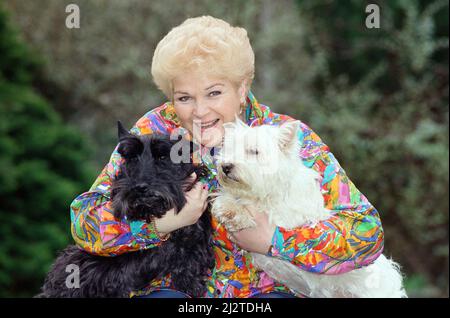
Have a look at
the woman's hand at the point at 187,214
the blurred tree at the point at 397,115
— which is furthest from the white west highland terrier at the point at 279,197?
the blurred tree at the point at 397,115

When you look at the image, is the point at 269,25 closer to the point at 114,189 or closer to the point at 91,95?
the point at 91,95

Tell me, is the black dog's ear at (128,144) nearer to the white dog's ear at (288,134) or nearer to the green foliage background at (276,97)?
the white dog's ear at (288,134)

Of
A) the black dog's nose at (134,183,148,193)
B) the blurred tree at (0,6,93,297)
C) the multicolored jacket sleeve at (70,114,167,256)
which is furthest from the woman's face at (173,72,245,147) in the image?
the blurred tree at (0,6,93,297)

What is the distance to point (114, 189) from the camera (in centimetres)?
315

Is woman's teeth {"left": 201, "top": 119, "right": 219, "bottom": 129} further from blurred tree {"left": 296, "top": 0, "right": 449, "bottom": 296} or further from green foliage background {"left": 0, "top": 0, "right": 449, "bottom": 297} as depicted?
blurred tree {"left": 296, "top": 0, "right": 449, "bottom": 296}

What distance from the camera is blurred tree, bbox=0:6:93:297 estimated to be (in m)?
6.77

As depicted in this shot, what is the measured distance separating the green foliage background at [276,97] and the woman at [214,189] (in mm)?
3794

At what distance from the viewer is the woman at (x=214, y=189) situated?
302 cm

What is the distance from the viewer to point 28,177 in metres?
6.88

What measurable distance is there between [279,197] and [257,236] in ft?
0.96
